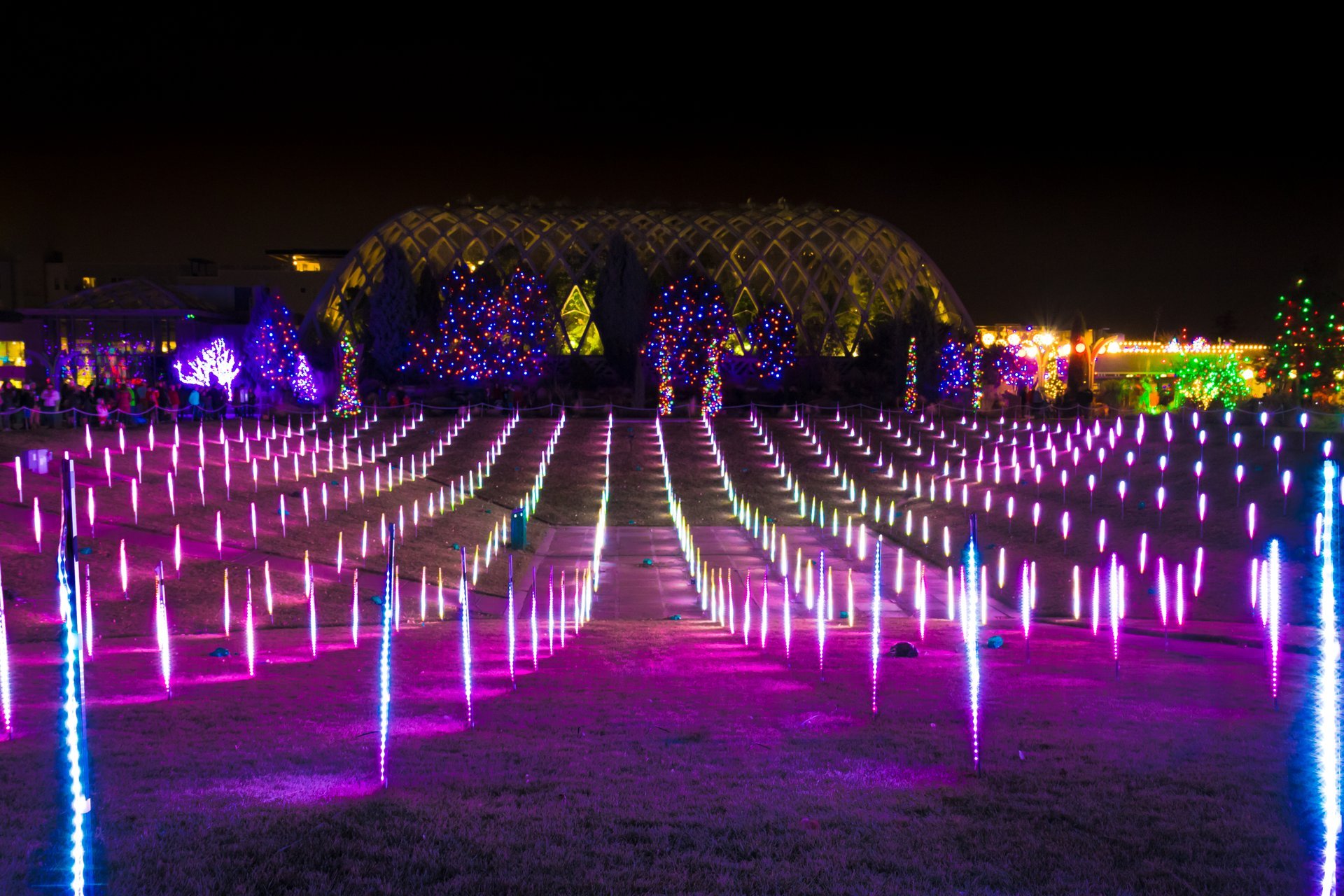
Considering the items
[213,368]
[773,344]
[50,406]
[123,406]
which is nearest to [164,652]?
[50,406]

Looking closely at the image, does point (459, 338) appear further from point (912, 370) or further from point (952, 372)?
point (952, 372)

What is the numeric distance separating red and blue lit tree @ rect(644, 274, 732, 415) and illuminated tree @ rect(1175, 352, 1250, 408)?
21.8 meters

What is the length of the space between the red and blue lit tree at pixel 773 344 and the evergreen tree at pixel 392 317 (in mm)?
17876

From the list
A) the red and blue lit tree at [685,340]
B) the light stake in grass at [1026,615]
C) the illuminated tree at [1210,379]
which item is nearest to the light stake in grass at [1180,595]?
the light stake in grass at [1026,615]

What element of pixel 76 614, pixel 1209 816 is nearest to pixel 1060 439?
pixel 1209 816

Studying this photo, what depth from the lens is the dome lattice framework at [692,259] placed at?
68.9m

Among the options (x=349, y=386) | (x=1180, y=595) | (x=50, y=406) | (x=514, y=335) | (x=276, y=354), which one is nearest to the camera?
(x=1180, y=595)

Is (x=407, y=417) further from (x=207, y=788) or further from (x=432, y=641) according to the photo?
(x=207, y=788)

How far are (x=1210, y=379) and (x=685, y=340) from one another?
27.0m

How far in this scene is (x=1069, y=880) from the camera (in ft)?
17.7

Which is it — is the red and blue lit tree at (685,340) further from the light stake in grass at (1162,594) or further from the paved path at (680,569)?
the light stake in grass at (1162,594)

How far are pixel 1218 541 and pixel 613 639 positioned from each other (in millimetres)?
12405

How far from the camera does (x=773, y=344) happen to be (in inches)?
2298

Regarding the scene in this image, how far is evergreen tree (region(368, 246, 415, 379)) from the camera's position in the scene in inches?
2362
